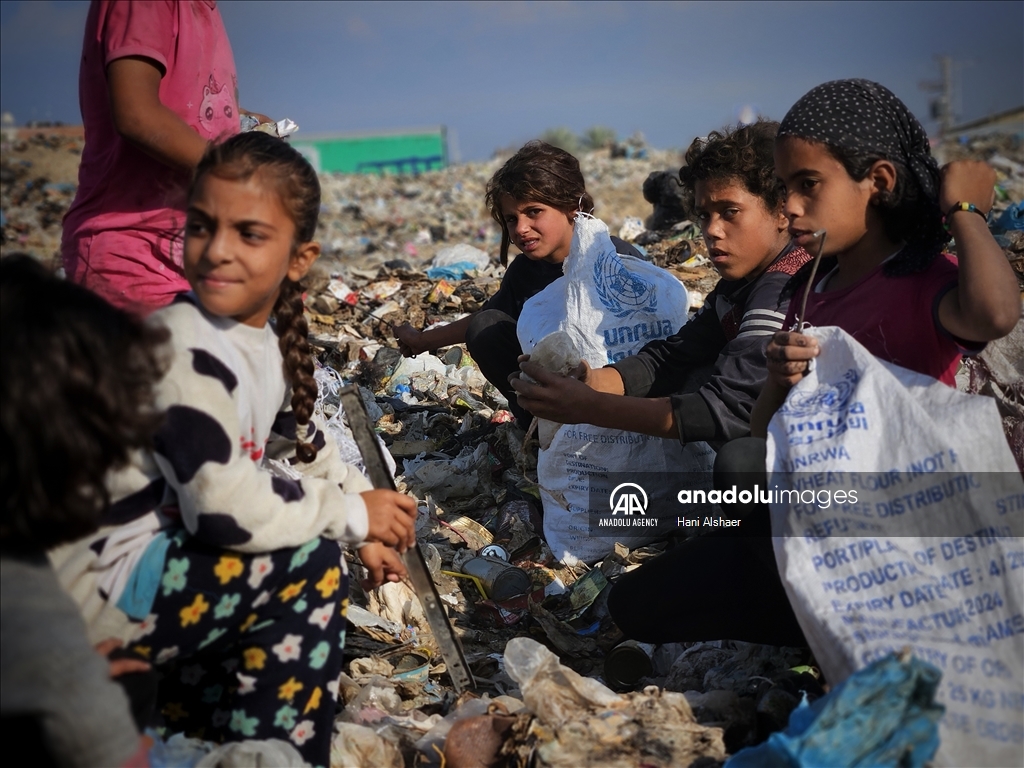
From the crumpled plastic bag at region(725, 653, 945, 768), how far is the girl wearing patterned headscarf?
2.29ft

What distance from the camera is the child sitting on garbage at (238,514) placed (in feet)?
4.94

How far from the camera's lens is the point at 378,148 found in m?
31.6

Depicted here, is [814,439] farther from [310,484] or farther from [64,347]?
[64,347]

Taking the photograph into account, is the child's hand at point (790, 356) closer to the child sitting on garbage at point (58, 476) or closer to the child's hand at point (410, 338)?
the child sitting on garbage at point (58, 476)

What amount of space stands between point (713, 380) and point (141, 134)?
167cm

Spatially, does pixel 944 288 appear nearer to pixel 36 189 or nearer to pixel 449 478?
pixel 449 478

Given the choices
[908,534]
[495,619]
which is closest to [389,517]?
[908,534]

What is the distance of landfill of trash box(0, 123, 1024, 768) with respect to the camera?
181 centimetres

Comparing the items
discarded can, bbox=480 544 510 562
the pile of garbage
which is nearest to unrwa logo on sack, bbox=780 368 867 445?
discarded can, bbox=480 544 510 562

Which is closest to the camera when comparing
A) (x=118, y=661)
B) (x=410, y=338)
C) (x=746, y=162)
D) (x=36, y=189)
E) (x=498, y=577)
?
(x=118, y=661)

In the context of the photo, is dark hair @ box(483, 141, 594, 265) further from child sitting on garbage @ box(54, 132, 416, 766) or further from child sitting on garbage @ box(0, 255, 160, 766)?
child sitting on garbage @ box(0, 255, 160, 766)

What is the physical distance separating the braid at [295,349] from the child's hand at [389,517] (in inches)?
10.5

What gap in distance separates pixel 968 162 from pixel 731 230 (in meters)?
0.85

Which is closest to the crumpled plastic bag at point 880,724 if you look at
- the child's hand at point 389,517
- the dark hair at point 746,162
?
the child's hand at point 389,517
